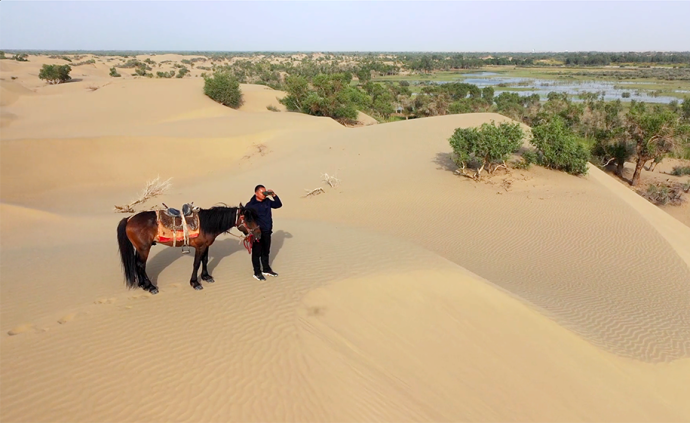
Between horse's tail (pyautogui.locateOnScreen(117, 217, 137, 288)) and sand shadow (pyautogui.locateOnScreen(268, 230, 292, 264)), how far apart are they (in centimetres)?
255

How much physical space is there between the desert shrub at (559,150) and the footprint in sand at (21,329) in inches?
682

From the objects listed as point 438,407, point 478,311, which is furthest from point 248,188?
point 438,407

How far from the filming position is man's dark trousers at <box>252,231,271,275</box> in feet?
22.2

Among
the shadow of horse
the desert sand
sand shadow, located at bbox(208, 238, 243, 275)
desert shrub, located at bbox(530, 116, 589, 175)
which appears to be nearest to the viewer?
the desert sand

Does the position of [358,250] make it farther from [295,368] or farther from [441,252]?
[295,368]

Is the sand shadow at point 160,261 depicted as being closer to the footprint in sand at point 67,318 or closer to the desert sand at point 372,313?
the desert sand at point 372,313

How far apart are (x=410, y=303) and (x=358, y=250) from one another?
2.31 m

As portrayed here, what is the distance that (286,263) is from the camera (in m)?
7.93

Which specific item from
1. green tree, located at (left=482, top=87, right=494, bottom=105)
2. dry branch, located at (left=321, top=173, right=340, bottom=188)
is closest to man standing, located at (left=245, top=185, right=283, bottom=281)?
dry branch, located at (left=321, top=173, right=340, bottom=188)

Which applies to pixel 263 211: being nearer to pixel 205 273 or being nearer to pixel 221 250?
pixel 205 273

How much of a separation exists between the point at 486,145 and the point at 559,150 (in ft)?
12.4

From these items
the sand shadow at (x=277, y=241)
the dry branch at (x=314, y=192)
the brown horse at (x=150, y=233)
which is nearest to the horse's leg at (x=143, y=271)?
the brown horse at (x=150, y=233)

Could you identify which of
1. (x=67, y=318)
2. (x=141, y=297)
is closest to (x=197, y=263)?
(x=141, y=297)

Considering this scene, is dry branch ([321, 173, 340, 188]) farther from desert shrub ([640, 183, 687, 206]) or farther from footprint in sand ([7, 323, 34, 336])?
desert shrub ([640, 183, 687, 206])
